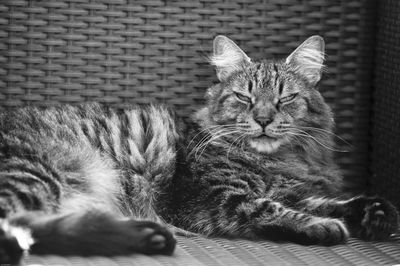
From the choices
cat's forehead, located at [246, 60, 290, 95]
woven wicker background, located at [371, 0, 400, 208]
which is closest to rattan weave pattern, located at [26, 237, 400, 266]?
woven wicker background, located at [371, 0, 400, 208]

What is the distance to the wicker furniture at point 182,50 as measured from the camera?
3123 mm

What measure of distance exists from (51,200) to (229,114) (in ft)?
2.77

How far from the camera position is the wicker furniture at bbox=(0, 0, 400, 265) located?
3.12 meters

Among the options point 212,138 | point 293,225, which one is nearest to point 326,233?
point 293,225

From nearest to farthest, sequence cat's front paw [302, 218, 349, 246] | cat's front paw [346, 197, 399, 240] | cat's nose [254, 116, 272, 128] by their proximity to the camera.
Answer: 1. cat's front paw [302, 218, 349, 246]
2. cat's front paw [346, 197, 399, 240]
3. cat's nose [254, 116, 272, 128]

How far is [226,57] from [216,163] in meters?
0.44

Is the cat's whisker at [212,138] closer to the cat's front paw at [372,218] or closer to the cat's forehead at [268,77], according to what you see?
the cat's forehead at [268,77]

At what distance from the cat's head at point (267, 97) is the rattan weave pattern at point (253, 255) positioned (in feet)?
1.79

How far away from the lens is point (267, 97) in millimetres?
3086

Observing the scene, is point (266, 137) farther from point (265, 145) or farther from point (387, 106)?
point (387, 106)

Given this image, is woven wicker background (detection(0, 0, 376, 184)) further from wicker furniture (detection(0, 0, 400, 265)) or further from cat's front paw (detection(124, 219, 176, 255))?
cat's front paw (detection(124, 219, 176, 255))

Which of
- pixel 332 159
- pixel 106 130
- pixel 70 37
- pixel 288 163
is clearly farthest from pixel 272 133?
pixel 70 37

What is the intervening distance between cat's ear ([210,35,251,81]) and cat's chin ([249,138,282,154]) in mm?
337

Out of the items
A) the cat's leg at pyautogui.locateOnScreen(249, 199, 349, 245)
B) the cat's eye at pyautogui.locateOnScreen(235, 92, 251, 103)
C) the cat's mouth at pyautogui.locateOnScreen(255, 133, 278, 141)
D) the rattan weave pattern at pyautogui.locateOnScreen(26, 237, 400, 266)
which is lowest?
the rattan weave pattern at pyautogui.locateOnScreen(26, 237, 400, 266)
